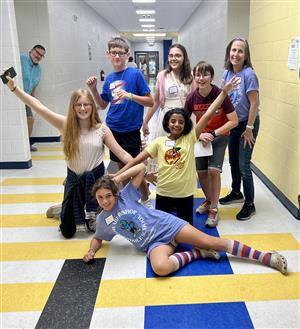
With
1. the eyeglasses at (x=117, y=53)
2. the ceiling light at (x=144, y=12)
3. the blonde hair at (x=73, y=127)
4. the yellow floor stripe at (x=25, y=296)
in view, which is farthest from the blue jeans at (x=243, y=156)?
the ceiling light at (x=144, y=12)

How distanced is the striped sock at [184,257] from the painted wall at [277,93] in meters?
1.19

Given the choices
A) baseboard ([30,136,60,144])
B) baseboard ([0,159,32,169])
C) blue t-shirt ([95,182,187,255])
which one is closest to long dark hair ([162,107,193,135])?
blue t-shirt ([95,182,187,255])

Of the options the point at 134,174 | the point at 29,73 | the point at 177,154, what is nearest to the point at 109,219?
the point at 134,174

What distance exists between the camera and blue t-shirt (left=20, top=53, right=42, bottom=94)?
5.55 m

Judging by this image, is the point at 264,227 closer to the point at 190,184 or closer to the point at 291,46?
the point at 190,184

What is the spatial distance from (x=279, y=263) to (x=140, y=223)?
97cm

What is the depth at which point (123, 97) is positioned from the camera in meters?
2.91

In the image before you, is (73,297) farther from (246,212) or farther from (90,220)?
(246,212)

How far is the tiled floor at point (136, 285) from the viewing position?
1995mm

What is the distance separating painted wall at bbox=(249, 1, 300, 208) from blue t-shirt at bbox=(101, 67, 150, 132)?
54.0 inches

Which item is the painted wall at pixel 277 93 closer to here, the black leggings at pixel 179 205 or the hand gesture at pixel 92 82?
the black leggings at pixel 179 205

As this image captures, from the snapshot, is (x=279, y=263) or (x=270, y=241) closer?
(x=279, y=263)

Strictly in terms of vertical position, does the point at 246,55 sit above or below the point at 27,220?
above

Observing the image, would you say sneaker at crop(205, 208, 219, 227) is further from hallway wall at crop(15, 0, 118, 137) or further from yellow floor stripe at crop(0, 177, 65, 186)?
hallway wall at crop(15, 0, 118, 137)
